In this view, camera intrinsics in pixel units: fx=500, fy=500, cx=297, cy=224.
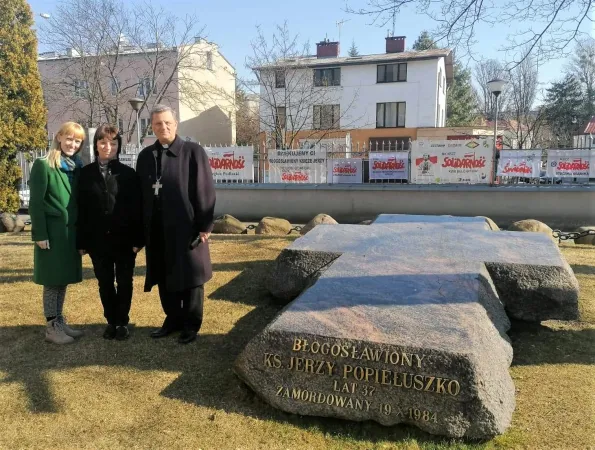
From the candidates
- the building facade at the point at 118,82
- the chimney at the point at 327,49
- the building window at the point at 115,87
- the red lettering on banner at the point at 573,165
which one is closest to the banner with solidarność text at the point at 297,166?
the red lettering on banner at the point at 573,165

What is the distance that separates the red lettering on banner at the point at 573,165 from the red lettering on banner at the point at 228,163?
27.8 ft

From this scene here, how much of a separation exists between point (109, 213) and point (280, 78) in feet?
71.3

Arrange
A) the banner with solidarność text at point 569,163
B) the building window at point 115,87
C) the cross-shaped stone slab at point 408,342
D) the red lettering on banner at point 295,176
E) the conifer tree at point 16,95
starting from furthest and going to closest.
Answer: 1. the building window at point 115,87
2. the red lettering on banner at point 295,176
3. the banner with solidarność text at point 569,163
4. the conifer tree at point 16,95
5. the cross-shaped stone slab at point 408,342

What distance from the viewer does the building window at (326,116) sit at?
30.1 metres

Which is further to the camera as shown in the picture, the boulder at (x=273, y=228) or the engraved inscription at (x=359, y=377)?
the boulder at (x=273, y=228)

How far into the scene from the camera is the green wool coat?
3.96 m

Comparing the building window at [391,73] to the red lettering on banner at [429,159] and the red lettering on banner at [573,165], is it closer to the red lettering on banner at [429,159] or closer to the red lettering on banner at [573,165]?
the red lettering on banner at [429,159]

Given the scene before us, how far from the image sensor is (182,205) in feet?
13.2

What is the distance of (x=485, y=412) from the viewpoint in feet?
8.87

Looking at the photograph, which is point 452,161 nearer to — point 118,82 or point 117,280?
point 117,280

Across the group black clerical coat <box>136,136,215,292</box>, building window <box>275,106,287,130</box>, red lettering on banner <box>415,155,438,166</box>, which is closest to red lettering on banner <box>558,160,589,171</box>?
red lettering on banner <box>415,155,438,166</box>

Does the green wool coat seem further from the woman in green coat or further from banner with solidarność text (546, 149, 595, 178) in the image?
banner with solidarność text (546, 149, 595, 178)

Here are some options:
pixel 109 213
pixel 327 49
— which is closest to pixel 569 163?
pixel 109 213

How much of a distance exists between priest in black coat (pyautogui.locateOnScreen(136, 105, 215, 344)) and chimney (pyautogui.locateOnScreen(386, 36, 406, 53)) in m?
33.4
